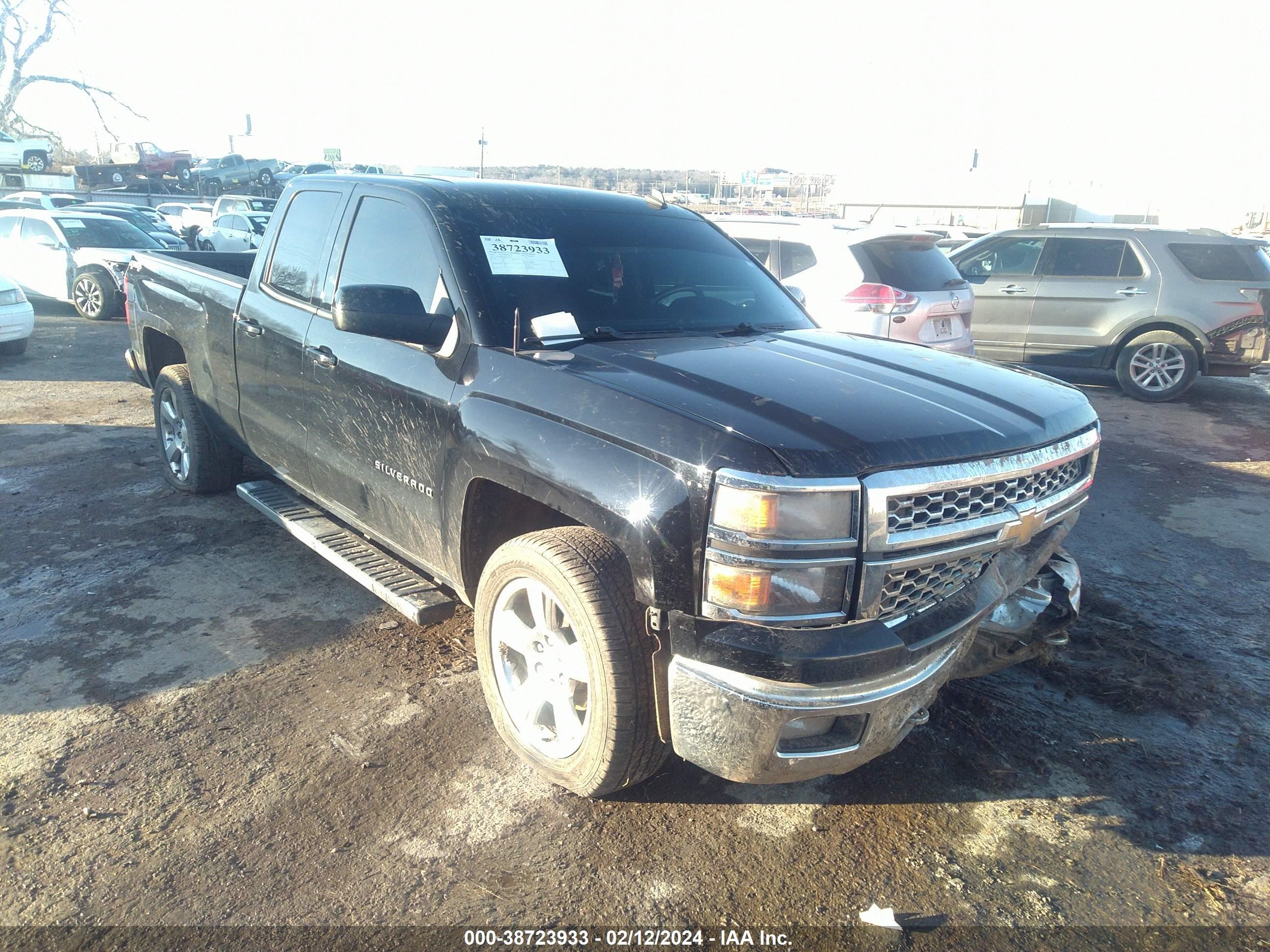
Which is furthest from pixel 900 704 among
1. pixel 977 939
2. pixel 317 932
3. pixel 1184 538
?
pixel 1184 538

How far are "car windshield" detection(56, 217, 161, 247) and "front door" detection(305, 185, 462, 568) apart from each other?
1192cm

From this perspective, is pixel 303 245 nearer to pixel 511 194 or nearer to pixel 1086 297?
pixel 511 194

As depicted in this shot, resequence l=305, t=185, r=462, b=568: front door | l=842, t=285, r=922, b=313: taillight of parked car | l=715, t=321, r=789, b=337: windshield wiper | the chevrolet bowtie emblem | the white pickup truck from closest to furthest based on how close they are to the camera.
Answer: the chevrolet bowtie emblem
l=305, t=185, r=462, b=568: front door
l=715, t=321, r=789, b=337: windshield wiper
l=842, t=285, r=922, b=313: taillight of parked car
the white pickup truck

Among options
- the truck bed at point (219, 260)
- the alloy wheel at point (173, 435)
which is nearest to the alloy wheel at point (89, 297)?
the truck bed at point (219, 260)

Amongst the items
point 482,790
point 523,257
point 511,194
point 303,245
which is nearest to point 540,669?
point 482,790

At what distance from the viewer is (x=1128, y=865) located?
268cm

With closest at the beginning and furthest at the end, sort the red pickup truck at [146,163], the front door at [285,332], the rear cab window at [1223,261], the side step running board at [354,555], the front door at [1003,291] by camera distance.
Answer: the side step running board at [354,555], the front door at [285,332], the rear cab window at [1223,261], the front door at [1003,291], the red pickup truck at [146,163]

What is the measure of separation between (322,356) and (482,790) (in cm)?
199

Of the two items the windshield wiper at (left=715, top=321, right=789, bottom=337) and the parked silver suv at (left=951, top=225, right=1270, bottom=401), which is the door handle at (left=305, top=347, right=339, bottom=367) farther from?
the parked silver suv at (left=951, top=225, right=1270, bottom=401)

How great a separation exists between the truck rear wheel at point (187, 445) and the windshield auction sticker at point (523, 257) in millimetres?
2821

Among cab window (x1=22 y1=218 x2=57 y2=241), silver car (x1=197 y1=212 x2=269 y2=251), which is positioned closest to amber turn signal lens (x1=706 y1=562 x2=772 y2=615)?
cab window (x1=22 y1=218 x2=57 y2=241)

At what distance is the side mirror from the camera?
311 cm

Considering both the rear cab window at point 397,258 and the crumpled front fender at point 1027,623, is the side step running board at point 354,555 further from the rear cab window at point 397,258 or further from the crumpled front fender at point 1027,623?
the crumpled front fender at point 1027,623

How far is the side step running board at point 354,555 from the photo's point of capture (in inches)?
133
